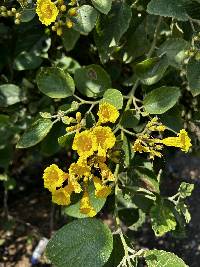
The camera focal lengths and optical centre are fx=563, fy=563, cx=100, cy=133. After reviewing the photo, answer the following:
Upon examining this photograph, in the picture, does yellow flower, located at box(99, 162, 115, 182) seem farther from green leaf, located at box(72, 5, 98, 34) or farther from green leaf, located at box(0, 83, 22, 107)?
green leaf, located at box(0, 83, 22, 107)

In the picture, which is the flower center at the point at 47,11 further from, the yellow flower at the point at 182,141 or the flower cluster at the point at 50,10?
the yellow flower at the point at 182,141

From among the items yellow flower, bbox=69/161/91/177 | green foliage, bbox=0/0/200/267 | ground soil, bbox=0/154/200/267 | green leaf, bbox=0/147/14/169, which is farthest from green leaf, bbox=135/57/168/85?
ground soil, bbox=0/154/200/267

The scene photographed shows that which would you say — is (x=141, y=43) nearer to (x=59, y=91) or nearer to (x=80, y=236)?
(x=59, y=91)

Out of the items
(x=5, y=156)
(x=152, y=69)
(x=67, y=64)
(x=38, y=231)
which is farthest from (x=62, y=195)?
(x=38, y=231)

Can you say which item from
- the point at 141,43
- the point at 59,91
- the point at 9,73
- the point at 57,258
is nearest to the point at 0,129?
the point at 9,73

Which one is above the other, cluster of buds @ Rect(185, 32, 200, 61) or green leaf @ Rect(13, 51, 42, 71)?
cluster of buds @ Rect(185, 32, 200, 61)

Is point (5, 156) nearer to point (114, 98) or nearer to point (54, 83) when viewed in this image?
point (54, 83)

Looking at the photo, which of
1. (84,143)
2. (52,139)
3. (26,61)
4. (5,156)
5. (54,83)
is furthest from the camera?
(5,156)
